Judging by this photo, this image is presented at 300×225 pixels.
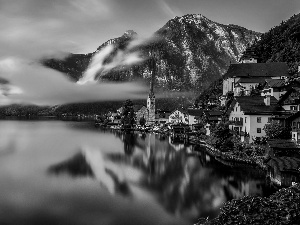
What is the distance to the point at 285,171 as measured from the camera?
31609 millimetres

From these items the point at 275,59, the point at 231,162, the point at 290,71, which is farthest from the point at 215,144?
the point at 275,59

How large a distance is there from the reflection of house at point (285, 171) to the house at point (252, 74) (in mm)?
49485

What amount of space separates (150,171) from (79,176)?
995 centimetres

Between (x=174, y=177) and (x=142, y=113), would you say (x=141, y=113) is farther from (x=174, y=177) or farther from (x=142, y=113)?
(x=174, y=177)

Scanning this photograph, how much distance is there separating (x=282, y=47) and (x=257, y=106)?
66335 millimetres

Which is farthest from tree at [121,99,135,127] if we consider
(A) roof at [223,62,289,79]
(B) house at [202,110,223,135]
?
(B) house at [202,110,223,135]

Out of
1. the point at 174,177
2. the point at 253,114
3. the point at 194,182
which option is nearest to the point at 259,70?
the point at 253,114

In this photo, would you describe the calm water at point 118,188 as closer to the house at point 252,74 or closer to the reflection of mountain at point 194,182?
the reflection of mountain at point 194,182

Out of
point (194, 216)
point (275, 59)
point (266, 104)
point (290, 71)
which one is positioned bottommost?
point (194, 216)

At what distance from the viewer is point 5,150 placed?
223 feet

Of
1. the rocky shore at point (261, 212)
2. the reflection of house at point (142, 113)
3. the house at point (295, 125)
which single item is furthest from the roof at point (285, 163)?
the reflection of house at point (142, 113)

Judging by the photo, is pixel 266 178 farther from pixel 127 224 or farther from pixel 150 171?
pixel 127 224

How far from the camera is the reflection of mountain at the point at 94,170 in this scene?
119 feet

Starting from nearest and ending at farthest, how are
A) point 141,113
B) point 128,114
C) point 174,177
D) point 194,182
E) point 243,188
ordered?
1. point 243,188
2. point 194,182
3. point 174,177
4. point 128,114
5. point 141,113
